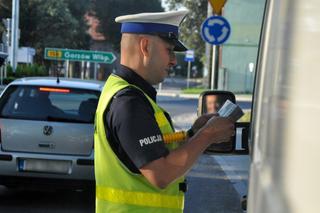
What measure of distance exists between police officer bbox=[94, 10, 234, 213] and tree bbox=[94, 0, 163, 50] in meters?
76.1

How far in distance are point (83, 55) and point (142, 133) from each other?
2524 centimetres

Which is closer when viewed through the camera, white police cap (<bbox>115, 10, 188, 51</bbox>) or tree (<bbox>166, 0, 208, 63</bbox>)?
white police cap (<bbox>115, 10, 188, 51</bbox>)

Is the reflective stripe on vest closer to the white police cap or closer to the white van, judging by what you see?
the white van

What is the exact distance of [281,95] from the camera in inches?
65.1

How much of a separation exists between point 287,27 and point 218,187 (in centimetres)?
769

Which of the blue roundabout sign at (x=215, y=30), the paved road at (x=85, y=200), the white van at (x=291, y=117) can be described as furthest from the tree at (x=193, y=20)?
the white van at (x=291, y=117)

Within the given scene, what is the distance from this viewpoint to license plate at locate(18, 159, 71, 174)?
7.08 metres

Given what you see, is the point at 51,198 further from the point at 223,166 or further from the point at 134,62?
the point at 134,62

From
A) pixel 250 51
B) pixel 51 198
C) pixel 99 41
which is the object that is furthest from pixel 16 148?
pixel 99 41

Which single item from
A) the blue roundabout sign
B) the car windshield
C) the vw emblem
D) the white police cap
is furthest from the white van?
the blue roundabout sign

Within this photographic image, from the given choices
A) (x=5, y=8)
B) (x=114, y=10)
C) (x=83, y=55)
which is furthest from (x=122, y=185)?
(x=114, y=10)

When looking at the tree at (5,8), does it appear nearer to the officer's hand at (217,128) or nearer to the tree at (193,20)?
the tree at (193,20)

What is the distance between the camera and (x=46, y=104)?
7414mm

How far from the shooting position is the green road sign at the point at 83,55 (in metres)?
26.4
